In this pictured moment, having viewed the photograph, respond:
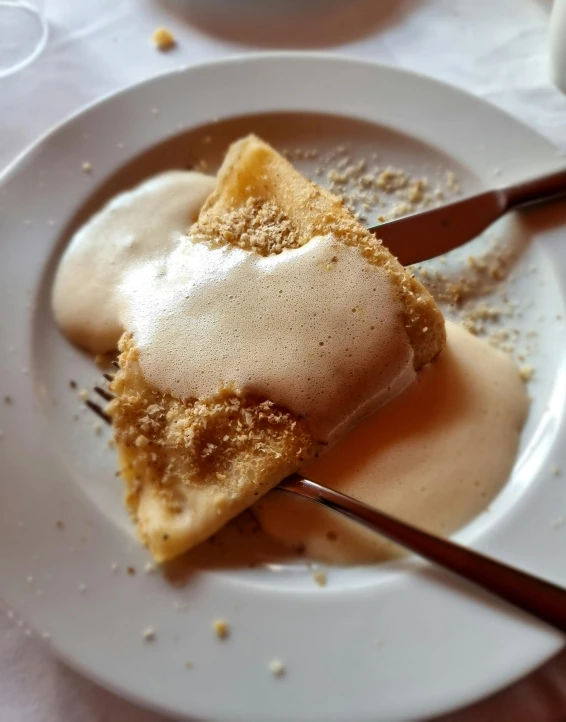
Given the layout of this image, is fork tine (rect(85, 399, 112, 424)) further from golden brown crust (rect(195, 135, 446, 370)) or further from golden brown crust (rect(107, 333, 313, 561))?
golden brown crust (rect(195, 135, 446, 370))

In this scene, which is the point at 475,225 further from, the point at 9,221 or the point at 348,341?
the point at 9,221

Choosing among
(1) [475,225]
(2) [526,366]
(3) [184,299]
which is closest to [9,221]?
(3) [184,299]

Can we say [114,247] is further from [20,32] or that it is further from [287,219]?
[20,32]

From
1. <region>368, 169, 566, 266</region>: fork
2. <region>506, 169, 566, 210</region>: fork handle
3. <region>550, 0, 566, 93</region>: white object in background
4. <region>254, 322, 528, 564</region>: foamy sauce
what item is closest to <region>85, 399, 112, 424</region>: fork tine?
<region>254, 322, 528, 564</region>: foamy sauce

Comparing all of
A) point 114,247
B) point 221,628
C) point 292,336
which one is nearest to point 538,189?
point 292,336

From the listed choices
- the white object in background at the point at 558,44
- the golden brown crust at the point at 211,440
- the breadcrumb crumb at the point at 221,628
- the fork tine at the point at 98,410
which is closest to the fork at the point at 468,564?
the golden brown crust at the point at 211,440

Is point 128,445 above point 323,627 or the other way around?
above

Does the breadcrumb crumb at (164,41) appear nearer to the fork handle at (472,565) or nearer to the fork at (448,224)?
the fork at (448,224)
